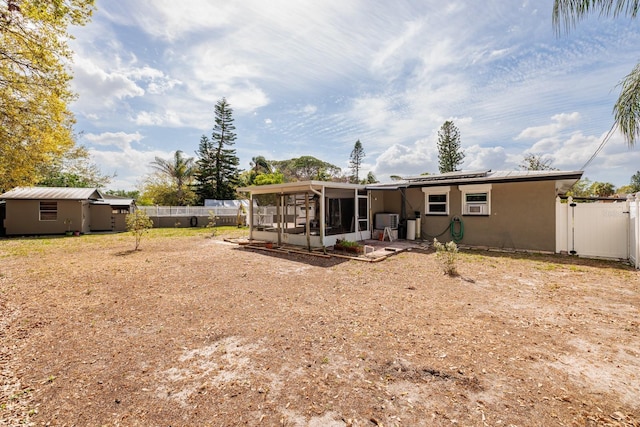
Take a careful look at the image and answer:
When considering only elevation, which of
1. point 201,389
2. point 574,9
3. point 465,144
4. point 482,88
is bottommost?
point 201,389

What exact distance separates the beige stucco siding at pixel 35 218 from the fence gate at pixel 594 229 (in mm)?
22914

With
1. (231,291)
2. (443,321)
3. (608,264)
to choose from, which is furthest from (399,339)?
(608,264)

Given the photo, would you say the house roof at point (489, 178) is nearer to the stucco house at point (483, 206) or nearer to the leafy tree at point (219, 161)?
the stucco house at point (483, 206)

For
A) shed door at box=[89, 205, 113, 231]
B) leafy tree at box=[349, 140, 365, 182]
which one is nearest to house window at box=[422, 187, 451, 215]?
shed door at box=[89, 205, 113, 231]

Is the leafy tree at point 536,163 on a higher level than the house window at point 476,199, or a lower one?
higher

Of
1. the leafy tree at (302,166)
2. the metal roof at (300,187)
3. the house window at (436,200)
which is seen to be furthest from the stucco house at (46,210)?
the leafy tree at (302,166)

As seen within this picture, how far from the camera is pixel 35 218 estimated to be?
15094 mm

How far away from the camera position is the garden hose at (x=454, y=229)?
33.6 feet

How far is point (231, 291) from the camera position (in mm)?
5297

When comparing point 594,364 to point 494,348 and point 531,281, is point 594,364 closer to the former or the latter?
point 494,348

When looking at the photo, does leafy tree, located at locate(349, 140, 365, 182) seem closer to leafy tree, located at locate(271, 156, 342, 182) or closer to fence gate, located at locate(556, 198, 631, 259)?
leafy tree, located at locate(271, 156, 342, 182)

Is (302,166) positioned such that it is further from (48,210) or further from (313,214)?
(313,214)

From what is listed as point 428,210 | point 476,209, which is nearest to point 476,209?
point 476,209

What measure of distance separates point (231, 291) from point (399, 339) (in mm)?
3378
